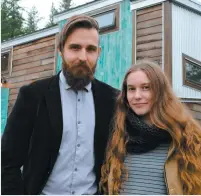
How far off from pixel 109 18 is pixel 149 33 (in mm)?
1274

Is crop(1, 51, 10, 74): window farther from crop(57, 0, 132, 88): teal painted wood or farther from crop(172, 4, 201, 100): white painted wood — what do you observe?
crop(172, 4, 201, 100): white painted wood

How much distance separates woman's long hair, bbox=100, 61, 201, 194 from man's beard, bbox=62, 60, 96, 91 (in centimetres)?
33

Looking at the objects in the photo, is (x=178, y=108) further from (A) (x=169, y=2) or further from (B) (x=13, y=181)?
(A) (x=169, y=2)

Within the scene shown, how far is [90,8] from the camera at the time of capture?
9.24 meters

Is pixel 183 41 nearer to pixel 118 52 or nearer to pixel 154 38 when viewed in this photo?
pixel 154 38

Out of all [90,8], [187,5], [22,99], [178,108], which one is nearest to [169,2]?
[187,5]

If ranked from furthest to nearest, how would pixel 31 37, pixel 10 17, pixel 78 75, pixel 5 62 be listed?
1. pixel 10 17
2. pixel 5 62
3. pixel 31 37
4. pixel 78 75

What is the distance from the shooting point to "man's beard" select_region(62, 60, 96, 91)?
227 centimetres

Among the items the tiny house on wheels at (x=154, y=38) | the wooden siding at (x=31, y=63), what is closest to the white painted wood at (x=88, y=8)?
the tiny house on wheels at (x=154, y=38)

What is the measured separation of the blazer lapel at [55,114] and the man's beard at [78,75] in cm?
11

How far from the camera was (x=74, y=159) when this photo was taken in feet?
7.12

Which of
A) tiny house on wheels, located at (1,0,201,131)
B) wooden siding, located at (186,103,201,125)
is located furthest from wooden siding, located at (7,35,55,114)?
wooden siding, located at (186,103,201,125)

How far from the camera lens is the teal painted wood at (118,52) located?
846 centimetres

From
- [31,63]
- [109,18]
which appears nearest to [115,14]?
[109,18]
